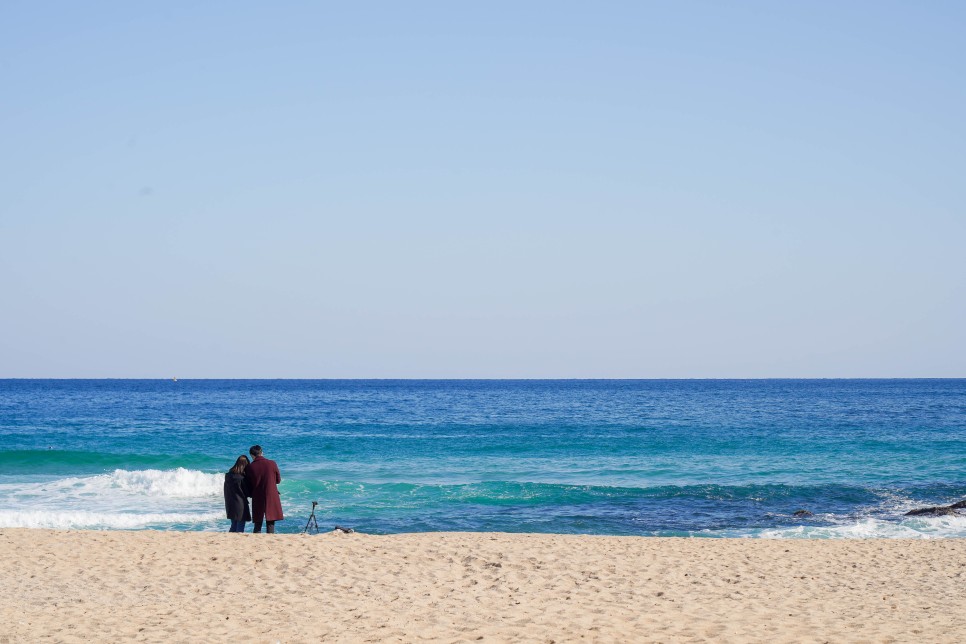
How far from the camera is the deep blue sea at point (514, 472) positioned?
18.7 metres

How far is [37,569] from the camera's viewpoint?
37.9ft

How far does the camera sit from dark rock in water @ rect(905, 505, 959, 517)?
19.0 metres

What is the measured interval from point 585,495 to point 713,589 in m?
11.8

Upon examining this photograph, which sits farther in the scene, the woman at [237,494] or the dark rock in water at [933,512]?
the dark rock in water at [933,512]

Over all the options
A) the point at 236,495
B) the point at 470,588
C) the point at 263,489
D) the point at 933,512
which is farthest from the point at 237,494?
the point at 933,512

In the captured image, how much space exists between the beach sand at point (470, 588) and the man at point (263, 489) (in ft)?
1.80

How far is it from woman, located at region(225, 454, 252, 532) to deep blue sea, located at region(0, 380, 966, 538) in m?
3.36

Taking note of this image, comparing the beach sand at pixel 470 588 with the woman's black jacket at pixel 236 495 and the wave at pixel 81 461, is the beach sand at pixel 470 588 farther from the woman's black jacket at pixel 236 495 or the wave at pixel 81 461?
the wave at pixel 81 461

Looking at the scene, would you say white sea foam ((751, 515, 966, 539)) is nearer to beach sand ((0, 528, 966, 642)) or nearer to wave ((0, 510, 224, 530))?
beach sand ((0, 528, 966, 642))

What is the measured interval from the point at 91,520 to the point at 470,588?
11369 millimetres

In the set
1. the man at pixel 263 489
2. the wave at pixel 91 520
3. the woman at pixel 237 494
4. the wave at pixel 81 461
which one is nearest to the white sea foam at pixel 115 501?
the wave at pixel 91 520

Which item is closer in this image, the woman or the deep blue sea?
the woman

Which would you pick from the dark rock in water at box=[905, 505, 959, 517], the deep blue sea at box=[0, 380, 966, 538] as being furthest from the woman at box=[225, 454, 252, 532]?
the dark rock in water at box=[905, 505, 959, 517]

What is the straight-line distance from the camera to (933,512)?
19.2 meters
